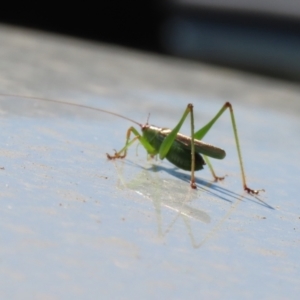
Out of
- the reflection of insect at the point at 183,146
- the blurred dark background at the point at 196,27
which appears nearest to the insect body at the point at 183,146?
the reflection of insect at the point at 183,146

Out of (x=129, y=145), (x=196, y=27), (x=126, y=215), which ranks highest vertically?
(x=126, y=215)

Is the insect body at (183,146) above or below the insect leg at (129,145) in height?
above

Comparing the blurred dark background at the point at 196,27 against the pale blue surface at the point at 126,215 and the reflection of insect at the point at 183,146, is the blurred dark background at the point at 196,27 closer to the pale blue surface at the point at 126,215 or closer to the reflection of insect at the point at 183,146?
the pale blue surface at the point at 126,215

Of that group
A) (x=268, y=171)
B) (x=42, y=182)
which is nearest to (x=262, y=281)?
(x=42, y=182)

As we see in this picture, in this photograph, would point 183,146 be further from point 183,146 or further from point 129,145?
point 129,145

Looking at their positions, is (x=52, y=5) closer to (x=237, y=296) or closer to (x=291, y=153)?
(x=291, y=153)

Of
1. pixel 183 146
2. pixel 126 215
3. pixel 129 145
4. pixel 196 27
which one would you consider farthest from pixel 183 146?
pixel 196 27

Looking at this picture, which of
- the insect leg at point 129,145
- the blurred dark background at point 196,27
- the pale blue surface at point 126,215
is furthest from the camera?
the blurred dark background at point 196,27
